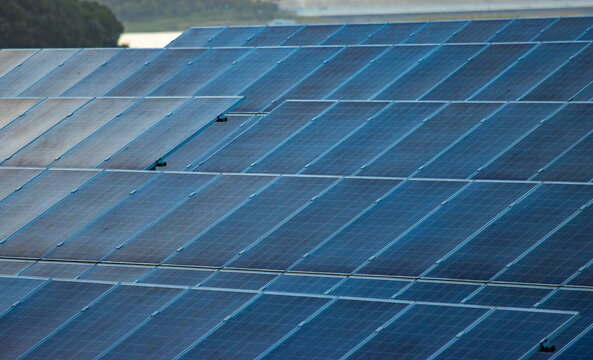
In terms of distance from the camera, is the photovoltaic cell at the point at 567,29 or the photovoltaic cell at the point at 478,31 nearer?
the photovoltaic cell at the point at 567,29

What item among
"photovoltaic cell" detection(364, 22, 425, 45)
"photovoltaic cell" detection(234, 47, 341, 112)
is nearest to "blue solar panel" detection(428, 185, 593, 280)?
"photovoltaic cell" detection(234, 47, 341, 112)

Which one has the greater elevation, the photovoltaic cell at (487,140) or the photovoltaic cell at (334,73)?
the photovoltaic cell at (334,73)

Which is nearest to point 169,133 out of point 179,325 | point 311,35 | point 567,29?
point 179,325

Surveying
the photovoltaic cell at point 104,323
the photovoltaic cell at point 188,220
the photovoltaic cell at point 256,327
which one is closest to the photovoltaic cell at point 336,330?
the photovoltaic cell at point 256,327

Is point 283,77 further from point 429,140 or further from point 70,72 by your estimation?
point 429,140

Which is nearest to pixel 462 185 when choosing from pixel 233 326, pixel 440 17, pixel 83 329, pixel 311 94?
pixel 233 326

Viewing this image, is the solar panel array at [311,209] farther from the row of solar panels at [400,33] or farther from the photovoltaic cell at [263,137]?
the row of solar panels at [400,33]

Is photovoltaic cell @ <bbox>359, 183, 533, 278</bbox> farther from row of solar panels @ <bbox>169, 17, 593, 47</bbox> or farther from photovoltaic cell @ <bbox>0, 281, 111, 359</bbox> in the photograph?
row of solar panels @ <bbox>169, 17, 593, 47</bbox>
